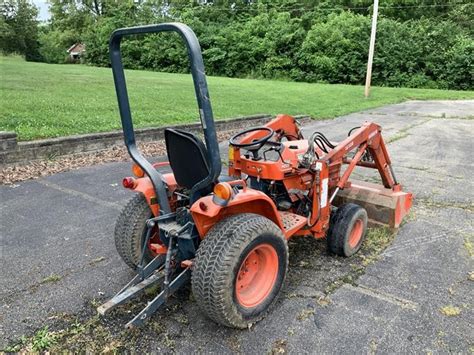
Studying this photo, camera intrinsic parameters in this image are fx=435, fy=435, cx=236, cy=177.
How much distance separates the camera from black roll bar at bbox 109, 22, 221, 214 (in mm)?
2385

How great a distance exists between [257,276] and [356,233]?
1.40m

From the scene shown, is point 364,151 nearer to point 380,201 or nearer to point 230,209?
point 380,201

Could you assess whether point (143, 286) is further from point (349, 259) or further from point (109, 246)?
point (349, 259)

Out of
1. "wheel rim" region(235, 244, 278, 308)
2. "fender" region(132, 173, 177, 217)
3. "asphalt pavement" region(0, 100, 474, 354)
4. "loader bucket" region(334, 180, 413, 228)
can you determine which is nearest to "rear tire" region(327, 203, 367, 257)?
"asphalt pavement" region(0, 100, 474, 354)

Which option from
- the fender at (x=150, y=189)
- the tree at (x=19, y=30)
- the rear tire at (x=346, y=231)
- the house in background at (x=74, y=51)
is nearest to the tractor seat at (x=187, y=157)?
the fender at (x=150, y=189)

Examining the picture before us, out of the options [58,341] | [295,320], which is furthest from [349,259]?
[58,341]

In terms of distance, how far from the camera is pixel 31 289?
3.41 m

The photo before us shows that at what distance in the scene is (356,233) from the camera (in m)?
4.09

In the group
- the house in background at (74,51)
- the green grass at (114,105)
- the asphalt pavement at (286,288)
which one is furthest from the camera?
the house in background at (74,51)

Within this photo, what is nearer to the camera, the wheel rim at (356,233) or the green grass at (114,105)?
the wheel rim at (356,233)

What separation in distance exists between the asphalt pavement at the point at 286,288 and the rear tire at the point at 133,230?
346 mm

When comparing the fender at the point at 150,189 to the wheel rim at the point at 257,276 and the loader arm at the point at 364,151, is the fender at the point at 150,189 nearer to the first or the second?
the wheel rim at the point at 257,276

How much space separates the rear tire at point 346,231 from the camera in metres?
3.86

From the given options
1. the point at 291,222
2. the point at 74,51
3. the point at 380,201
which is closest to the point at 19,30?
the point at 74,51
